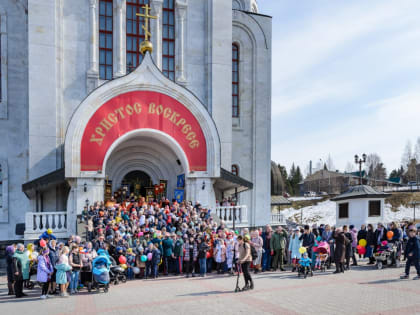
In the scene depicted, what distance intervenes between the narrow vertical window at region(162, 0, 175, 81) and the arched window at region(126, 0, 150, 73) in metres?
1.45

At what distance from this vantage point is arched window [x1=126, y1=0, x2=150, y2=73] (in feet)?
74.7

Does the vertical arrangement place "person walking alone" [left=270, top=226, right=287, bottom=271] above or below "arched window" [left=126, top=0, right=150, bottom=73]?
below

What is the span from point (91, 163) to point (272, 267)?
10271 millimetres

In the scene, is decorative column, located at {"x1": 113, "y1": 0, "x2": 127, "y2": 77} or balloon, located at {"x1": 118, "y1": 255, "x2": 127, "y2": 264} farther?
decorative column, located at {"x1": 113, "y1": 0, "x2": 127, "y2": 77}

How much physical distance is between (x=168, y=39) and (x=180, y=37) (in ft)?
2.58

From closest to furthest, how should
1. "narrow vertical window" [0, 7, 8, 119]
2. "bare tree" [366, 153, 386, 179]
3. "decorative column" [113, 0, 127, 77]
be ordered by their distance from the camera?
"narrow vertical window" [0, 7, 8, 119]
"decorative column" [113, 0, 127, 77]
"bare tree" [366, 153, 386, 179]

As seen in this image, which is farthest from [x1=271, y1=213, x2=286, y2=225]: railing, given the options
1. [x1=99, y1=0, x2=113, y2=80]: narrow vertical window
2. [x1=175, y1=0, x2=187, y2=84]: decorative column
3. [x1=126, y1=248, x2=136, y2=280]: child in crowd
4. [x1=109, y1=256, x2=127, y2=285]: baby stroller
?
[x1=109, y1=256, x2=127, y2=285]: baby stroller

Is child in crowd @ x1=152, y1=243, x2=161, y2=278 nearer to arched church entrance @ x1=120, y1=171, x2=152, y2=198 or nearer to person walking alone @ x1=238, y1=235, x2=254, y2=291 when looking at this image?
person walking alone @ x1=238, y1=235, x2=254, y2=291

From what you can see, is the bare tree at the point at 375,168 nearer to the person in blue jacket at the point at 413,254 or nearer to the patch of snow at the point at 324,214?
the patch of snow at the point at 324,214

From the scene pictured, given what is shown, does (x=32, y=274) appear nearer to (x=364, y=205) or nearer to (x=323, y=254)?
(x=323, y=254)

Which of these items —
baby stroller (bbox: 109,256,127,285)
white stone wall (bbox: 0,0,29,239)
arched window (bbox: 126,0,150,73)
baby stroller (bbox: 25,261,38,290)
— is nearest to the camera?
baby stroller (bbox: 25,261,38,290)

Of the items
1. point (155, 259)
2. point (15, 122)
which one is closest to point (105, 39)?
point (15, 122)

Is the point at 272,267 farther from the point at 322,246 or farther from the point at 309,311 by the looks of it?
the point at 309,311

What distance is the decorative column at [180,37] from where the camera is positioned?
23.2m
